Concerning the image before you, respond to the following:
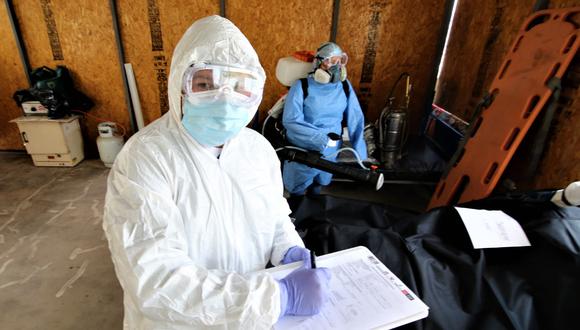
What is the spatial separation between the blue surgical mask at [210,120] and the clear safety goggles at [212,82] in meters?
0.03

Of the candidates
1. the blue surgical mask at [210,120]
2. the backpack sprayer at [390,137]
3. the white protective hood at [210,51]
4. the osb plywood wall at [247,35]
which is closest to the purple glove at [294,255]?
the blue surgical mask at [210,120]

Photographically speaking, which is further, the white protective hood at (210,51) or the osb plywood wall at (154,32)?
the osb plywood wall at (154,32)

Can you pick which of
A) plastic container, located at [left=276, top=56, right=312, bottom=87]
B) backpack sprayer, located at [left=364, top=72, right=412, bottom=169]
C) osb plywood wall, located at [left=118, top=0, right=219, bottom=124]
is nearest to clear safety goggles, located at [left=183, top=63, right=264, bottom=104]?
plastic container, located at [left=276, top=56, right=312, bottom=87]

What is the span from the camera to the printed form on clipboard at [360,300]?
0.71 metres

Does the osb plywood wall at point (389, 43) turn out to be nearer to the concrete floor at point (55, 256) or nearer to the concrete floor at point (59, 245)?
the concrete floor at point (59, 245)

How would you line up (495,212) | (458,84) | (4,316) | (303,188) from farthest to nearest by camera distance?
(458,84)
(303,188)
(4,316)
(495,212)

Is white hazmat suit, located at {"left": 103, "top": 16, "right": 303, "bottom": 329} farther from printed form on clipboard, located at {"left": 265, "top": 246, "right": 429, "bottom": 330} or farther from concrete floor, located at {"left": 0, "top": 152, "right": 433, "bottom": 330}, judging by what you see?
concrete floor, located at {"left": 0, "top": 152, "right": 433, "bottom": 330}

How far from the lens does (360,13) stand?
2902 mm

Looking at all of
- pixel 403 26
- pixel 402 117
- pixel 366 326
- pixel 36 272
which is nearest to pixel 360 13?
pixel 403 26

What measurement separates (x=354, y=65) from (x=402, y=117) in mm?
863

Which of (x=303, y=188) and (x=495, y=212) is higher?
(x=495, y=212)

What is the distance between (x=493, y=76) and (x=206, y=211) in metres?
2.54

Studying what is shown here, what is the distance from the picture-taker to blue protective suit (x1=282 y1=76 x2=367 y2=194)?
2203 millimetres

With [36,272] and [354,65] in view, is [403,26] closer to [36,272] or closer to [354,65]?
[354,65]
